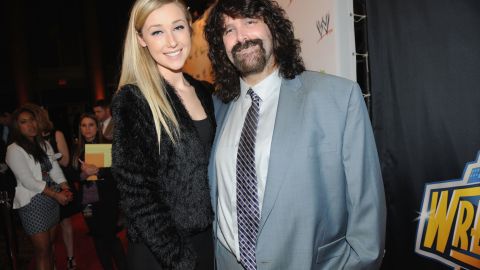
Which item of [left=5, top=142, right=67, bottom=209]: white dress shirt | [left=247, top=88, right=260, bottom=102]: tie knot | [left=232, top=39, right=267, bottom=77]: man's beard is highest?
[left=232, top=39, right=267, bottom=77]: man's beard

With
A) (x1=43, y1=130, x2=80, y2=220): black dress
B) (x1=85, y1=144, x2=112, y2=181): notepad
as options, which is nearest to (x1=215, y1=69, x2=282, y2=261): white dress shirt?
(x1=85, y1=144, x2=112, y2=181): notepad

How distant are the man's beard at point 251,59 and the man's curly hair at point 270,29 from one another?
10 centimetres

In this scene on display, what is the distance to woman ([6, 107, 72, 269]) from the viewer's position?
11.9 ft

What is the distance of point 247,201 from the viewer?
1.62 metres

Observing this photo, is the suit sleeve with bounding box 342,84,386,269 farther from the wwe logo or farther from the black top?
the wwe logo

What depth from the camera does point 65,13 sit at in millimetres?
13625

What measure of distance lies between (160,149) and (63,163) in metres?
3.56

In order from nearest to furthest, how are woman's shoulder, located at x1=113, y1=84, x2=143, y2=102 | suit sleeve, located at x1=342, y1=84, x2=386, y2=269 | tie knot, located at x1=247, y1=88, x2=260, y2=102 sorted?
suit sleeve, located at x1=342, y1=84, x2=386, y2=269 < woman's shoulder, located at x1=113, y1=84, x2=143, y2=102 < tie knot, located at x1=247, y1=88, x2=260, y2=102

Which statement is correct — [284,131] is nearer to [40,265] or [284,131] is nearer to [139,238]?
[139,238]

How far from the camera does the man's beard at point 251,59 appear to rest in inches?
72.0

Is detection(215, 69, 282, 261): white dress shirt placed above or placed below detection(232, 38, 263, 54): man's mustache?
below

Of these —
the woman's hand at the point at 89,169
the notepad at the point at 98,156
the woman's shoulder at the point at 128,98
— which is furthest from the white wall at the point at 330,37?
the woman's hand at the point at 89,169

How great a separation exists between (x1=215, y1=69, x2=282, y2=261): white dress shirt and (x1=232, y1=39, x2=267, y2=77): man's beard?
8 centimetres

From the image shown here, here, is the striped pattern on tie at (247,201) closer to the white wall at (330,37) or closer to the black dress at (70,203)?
the white wall at (330,37)
